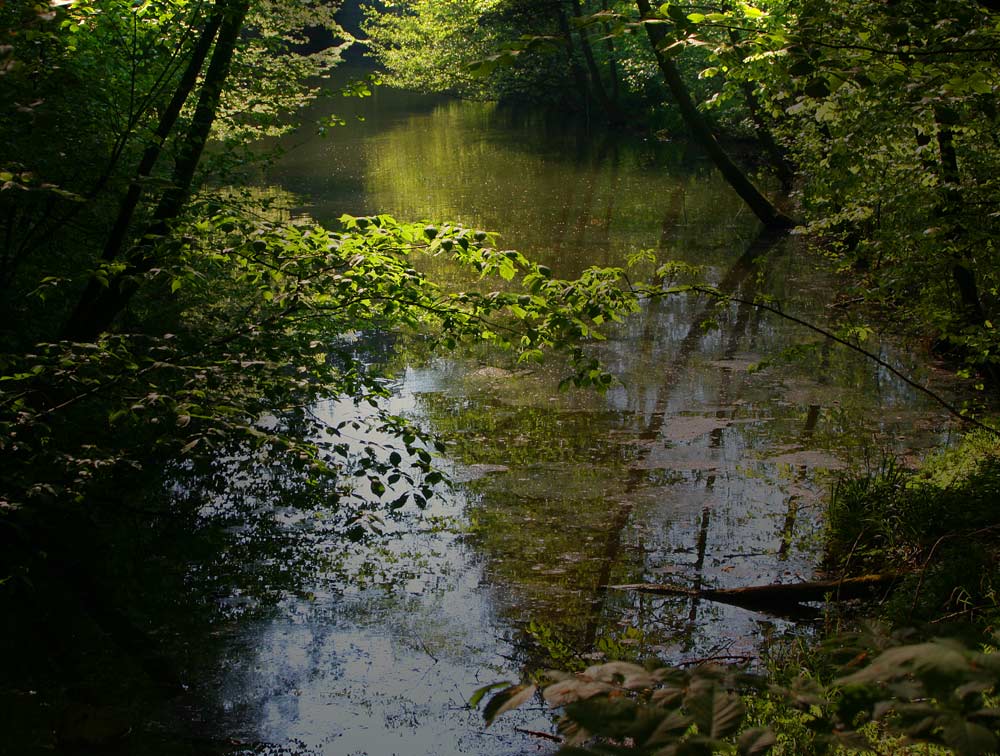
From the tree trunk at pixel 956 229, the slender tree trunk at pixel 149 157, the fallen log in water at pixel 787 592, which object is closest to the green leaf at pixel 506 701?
the fallen log in water at pixel 787 592

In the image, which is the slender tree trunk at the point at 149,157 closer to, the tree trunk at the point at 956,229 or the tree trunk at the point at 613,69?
the tree trunk at the point at 956,229

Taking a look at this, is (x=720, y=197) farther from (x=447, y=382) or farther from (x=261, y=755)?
(x=261, y=755)

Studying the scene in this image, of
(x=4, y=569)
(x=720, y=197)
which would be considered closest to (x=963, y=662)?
(x=4, y=569)

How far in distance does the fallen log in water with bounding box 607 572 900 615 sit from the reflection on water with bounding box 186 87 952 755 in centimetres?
9

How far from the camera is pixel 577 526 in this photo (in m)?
6.47

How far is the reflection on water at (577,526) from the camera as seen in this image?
15.7ft

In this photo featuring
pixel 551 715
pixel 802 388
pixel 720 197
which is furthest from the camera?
pixel 720 197

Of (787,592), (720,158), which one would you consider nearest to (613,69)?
(720,158)

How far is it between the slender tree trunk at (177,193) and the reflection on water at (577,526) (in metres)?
2.04

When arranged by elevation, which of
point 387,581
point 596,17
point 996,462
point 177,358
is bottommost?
point 387,581

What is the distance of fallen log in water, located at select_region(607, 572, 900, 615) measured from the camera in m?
5.26

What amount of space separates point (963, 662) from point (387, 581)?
478 centimetres

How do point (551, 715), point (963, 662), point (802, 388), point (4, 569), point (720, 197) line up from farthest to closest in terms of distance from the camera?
point (720, 197) < point (802, 388) < point (4, 569) < point (551, 715) < point (963, 662)

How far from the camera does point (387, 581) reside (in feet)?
19.3
